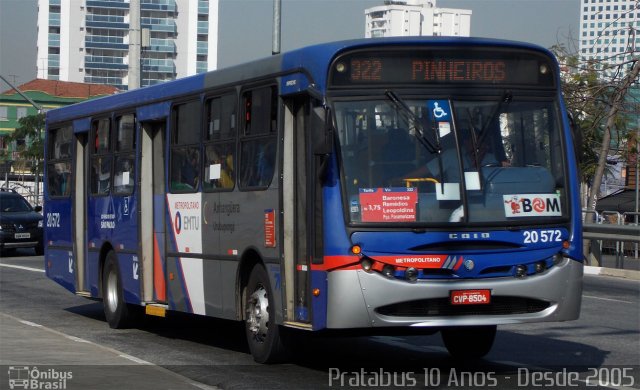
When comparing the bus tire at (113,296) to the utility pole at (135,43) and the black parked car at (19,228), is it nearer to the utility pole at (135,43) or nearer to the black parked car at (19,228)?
the utility pole at (135,43)

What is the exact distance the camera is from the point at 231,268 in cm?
1210

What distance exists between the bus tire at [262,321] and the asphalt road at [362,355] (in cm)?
16

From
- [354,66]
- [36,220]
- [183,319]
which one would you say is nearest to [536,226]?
[354,66]

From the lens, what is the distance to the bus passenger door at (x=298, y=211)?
34.2 feet

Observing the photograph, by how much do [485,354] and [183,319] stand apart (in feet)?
19.5

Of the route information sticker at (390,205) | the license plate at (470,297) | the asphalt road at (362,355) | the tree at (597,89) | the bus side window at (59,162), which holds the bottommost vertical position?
the asphalt road at (362,355)

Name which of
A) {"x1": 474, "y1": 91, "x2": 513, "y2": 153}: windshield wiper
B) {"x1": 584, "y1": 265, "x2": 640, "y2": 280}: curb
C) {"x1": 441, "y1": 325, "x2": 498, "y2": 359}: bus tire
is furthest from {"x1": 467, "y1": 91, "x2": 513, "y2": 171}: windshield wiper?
{"x1": 584, "y1": 265, "x2": 640, "y2": 280}: curb

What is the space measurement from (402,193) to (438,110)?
0.82m

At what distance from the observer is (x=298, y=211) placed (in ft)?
35.1

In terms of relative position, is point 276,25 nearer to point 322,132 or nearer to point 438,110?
point 438,110

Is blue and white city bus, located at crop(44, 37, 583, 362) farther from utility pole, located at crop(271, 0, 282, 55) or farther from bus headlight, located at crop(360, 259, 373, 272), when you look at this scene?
utility pole, located at crop(271, 0, 282, 55)

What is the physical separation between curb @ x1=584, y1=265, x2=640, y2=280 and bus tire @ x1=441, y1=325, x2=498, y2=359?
12982 millimetres

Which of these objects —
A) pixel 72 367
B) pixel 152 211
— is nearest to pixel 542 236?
pixel 72 367

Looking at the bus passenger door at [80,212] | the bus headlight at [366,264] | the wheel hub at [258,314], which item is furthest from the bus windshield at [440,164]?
the bus passenger door at [80,212]
